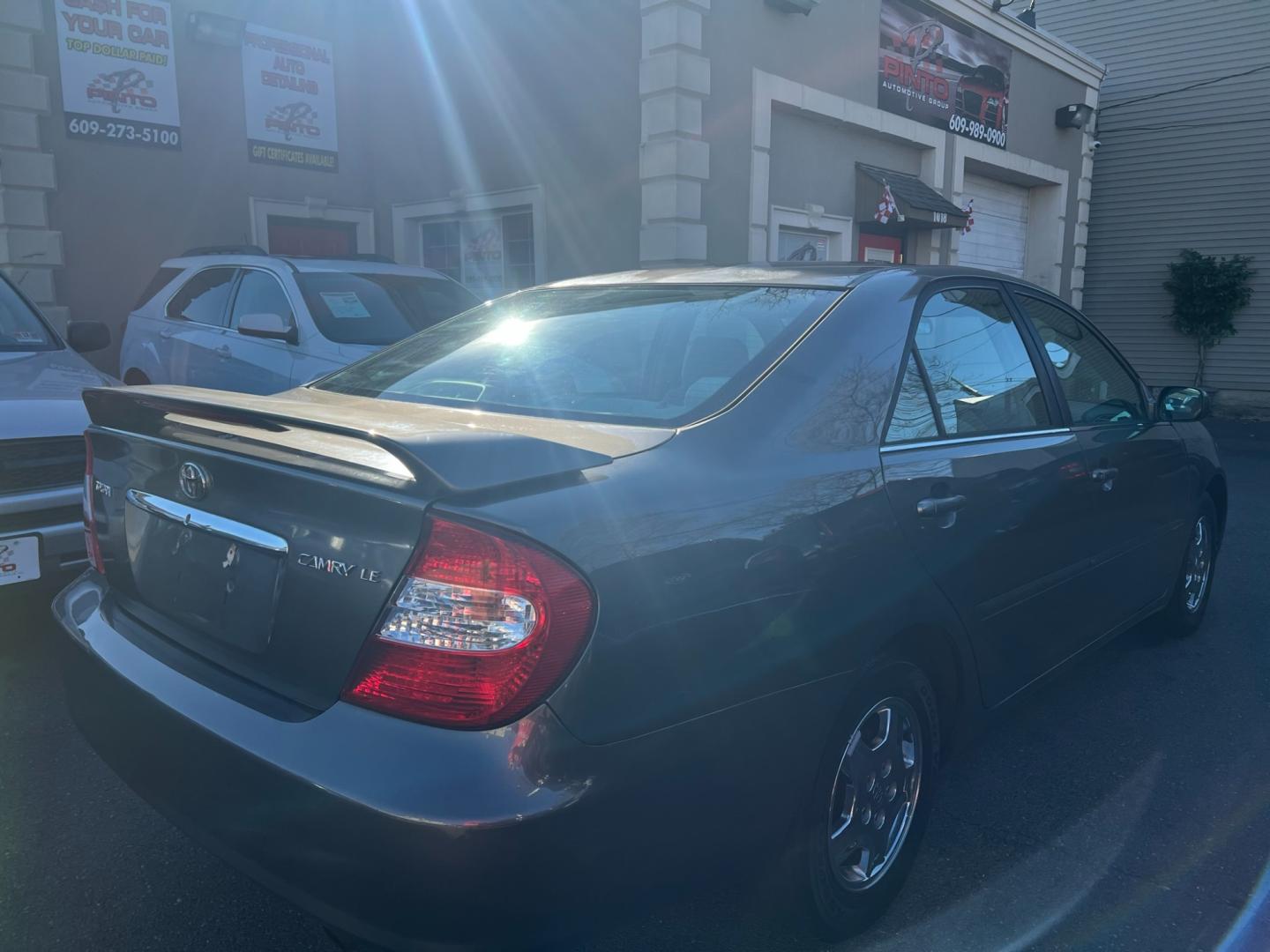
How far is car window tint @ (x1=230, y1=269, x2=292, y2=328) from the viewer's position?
645 centimetres

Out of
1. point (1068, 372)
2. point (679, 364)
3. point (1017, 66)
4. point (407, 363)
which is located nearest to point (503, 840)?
point (679, 364)

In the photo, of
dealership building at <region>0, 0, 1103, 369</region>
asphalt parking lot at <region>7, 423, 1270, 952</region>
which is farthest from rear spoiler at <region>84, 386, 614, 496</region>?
dealership building at <region>0, 0, 1103, 369</region>

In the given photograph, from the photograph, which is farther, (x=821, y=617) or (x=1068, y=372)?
(x=1068, y=372)

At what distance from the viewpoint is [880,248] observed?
11586 mm

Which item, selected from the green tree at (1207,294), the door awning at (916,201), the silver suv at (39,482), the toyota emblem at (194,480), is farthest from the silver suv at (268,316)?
the green tree at (1207,294)

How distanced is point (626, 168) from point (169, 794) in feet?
25.7

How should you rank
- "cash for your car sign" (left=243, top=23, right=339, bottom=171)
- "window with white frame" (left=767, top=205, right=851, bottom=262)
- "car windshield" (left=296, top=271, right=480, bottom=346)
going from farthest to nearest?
"cash for your car sign" (left=243, top=23, right=339, bottom=171)
"window with white frame" (left=767, top=205, right=851, bottom=262)
"car windshield" (left=296, top=271, right=480, bottom=346)

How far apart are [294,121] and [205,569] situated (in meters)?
A: 9.88

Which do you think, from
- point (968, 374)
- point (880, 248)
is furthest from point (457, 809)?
point (880, 248)

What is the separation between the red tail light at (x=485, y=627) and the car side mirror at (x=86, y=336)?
4591 mm

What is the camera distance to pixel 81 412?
4.02 metres

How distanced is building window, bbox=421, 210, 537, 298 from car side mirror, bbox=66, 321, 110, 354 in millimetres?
5057

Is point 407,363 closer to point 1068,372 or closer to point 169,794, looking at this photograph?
point 169,794

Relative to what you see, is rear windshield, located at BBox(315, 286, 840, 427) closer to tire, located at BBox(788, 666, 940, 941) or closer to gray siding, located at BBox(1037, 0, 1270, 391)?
tire, located at BBox(788, 666, 940, 941)
